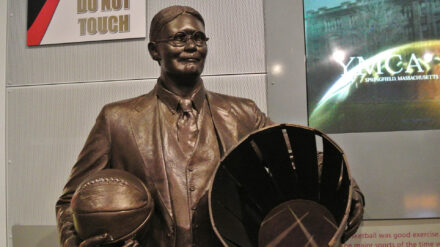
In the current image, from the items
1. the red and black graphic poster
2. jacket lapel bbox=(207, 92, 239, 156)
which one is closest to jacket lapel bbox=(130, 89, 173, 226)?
jacket lapel bbox=(207, 92, 239, 156)

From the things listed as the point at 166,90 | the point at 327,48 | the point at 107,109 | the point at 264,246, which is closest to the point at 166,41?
the point at 166,90

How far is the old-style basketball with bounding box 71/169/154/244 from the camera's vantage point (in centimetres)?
147

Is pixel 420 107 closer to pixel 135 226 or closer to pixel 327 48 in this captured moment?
pixel 327 48

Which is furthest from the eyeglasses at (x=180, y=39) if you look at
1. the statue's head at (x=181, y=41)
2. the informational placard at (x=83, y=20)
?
the informational placard at (x=83, y=20)

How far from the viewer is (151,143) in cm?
181

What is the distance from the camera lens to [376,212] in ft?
8.17

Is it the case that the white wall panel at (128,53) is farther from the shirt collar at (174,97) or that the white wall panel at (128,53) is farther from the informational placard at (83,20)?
the shirt collar at (174,97)

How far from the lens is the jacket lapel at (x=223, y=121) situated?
1.82m

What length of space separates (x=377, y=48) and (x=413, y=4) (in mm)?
341

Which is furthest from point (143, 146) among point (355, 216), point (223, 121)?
point (355, 216)

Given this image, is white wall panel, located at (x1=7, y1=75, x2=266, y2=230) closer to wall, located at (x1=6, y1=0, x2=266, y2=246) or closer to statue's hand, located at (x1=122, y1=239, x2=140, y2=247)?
wall, located at (x1=6, y1=0, x2=266, y2=246)

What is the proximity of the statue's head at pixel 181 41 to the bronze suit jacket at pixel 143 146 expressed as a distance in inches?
7.6

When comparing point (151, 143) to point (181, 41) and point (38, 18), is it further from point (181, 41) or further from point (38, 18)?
point (38, 18)

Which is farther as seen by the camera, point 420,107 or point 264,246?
point 420,107
